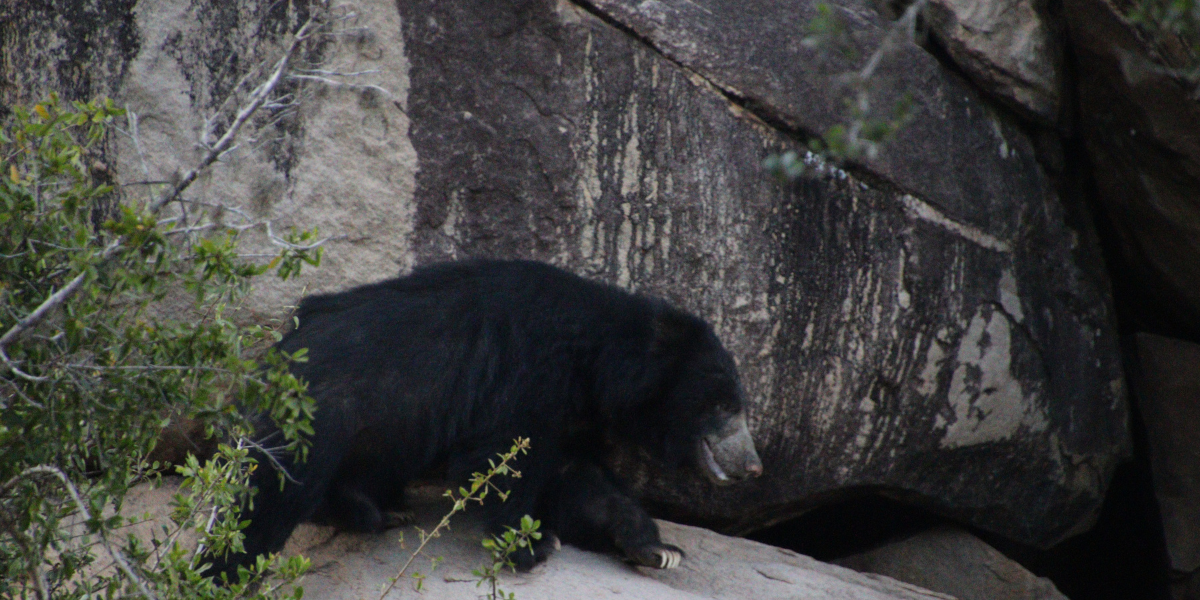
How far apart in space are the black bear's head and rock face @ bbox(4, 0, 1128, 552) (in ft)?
1.56

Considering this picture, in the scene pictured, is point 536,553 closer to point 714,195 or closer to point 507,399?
point 507,399

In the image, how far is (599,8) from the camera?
13.9 ft

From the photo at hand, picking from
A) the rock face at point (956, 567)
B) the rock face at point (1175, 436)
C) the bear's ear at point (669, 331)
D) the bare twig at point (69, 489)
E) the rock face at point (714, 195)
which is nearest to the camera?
the bare twig at point (69, 489)

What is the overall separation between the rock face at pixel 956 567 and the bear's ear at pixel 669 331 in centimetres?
205

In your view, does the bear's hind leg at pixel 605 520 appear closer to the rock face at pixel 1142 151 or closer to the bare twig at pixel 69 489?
the bare twig at pixel 69 489

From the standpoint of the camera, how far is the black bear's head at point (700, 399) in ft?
12.6

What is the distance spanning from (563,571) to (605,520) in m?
0.29

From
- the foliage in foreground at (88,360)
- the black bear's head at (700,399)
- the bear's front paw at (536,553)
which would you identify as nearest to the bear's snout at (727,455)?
the black bear's head at (700,399)

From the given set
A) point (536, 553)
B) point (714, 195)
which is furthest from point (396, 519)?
point (714, 195)

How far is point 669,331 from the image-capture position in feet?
12.6

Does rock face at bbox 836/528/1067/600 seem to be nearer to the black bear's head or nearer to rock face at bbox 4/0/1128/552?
rock face at bbox 4/0/1128/552

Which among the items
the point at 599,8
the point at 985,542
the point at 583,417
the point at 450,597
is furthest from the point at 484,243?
the point at 985,542

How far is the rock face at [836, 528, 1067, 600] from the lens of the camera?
4891 millimetres

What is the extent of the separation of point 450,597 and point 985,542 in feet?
10.8
